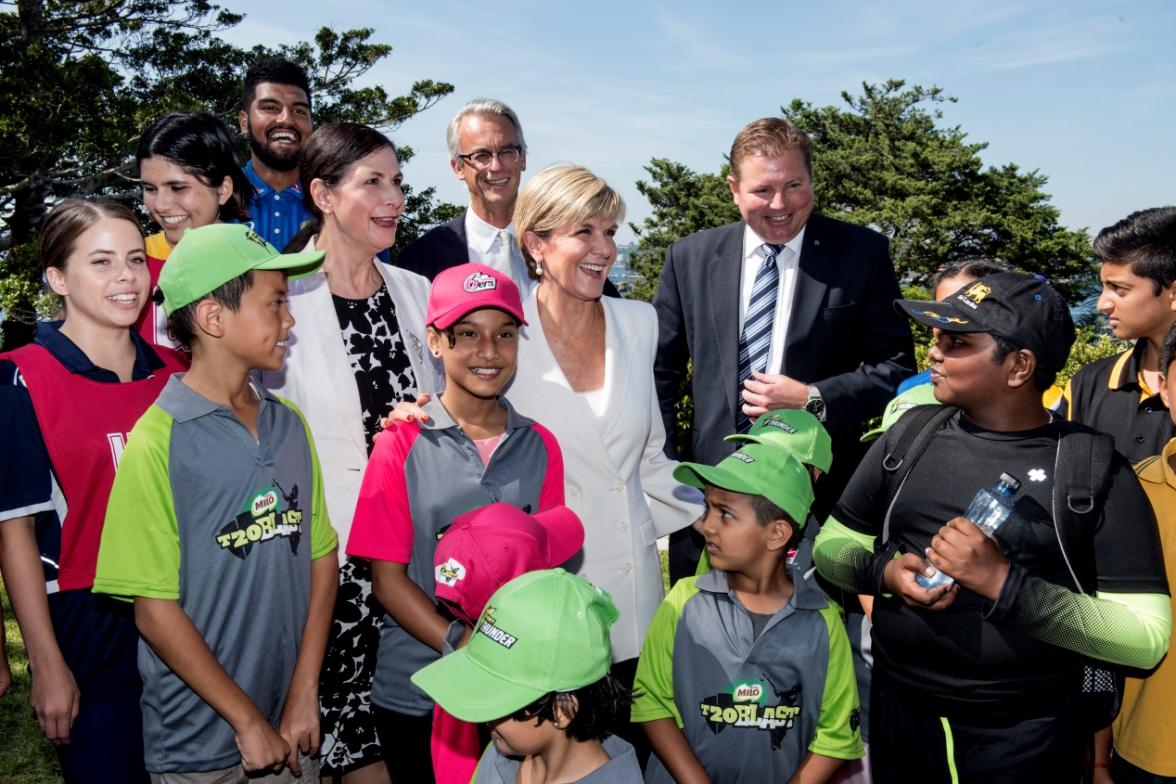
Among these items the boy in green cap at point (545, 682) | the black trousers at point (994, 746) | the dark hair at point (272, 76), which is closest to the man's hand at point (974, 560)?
the black trousers at point (994, 746)

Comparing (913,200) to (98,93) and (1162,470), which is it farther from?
(1162,470)

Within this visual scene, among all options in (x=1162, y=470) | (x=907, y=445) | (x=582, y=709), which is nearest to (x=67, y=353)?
(x=582, y=709)

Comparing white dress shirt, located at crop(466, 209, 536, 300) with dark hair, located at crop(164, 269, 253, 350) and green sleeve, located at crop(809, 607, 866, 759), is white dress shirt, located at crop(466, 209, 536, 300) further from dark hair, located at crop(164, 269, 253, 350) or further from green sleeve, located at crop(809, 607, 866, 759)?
Result: green sleeve, located at crop(809, 607, 866, 759)

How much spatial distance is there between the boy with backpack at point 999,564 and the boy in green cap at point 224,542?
1926 millimetres

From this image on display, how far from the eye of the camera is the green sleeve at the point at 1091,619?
268cm

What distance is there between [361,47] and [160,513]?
3311 cm

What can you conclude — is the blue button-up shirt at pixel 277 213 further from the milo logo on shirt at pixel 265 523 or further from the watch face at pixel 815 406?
the watch face at pixel 815 406

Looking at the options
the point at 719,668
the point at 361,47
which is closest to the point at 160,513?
the point at 719,668

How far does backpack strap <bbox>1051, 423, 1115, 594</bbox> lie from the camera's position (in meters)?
2.74

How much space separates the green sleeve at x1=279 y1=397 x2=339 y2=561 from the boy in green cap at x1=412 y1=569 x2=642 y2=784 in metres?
0.92

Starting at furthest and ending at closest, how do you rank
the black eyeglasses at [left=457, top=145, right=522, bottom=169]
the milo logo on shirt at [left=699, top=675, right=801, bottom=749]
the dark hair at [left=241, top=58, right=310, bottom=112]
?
the dark hair at [left=241, top=58, right=310, bottom=112]
the black eyeglasses at [left=457, top=145, right=522, bottom=169]
the milo logo on shirt at [left=699, top=675, right=801, bottom=749]

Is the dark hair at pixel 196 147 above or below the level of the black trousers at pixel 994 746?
above

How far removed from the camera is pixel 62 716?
3.09m

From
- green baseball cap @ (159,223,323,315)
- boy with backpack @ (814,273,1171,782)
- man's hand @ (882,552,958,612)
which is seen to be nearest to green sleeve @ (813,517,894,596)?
boy with backpack @ (814,273,1171,782)
